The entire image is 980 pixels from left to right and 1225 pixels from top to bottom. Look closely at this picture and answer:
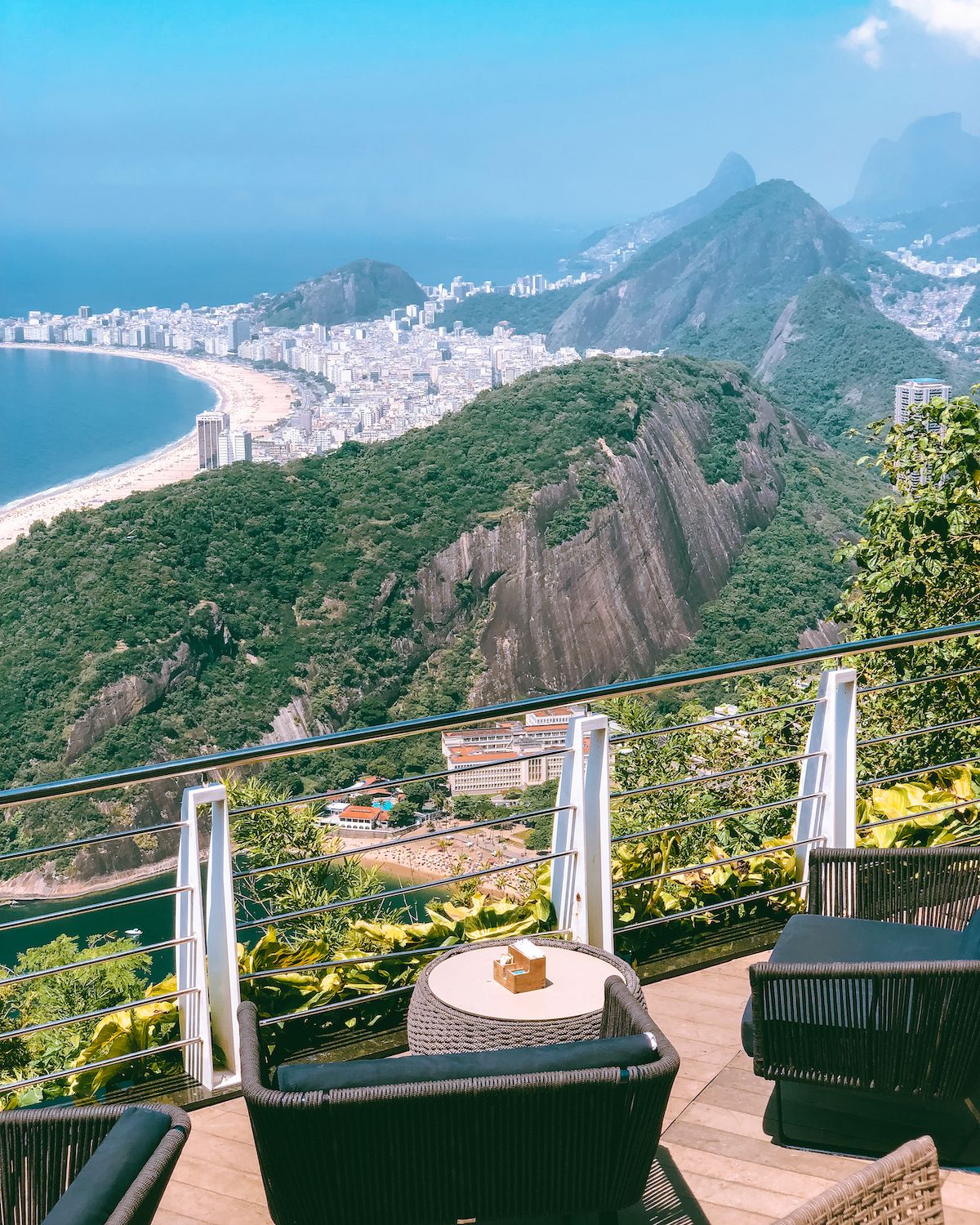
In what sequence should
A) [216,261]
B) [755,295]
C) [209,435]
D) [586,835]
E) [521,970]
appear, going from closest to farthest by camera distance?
1. [521,970]
2. [586,835]
3. [209,435]
4. [755,295]
5. [216,261]

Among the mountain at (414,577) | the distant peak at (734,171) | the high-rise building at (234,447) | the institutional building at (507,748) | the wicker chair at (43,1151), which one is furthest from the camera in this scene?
the distant peak at (734,171)

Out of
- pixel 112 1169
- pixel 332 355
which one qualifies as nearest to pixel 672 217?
pixel 332 355

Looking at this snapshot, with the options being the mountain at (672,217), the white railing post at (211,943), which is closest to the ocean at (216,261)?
the mountain at (672,217)

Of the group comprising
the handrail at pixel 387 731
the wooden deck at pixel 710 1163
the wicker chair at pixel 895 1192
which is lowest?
the wooden deck at pixel 710 1163

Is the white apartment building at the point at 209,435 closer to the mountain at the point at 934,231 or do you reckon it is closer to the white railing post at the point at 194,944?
the white railing post at the point at 194,944

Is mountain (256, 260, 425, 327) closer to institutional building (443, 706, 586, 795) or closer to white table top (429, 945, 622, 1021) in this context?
institutional building (443, 706, 586, 795)

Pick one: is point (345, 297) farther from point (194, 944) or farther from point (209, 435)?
point (194, 944)
